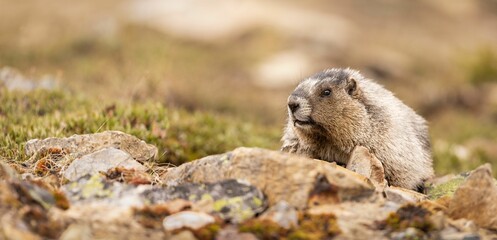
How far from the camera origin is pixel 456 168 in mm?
12203

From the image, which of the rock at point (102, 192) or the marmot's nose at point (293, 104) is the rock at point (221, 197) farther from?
the marmot's nose at point (293, 104)

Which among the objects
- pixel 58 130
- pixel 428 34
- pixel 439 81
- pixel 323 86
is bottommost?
pixel 58 130

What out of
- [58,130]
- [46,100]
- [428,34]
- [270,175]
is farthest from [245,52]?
[270,175]

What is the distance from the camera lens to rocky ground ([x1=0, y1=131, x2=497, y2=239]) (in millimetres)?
4879

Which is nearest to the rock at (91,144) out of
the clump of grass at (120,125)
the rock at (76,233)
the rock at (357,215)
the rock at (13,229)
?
the clump of grass at (120,125)

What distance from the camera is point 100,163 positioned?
622 centimetres

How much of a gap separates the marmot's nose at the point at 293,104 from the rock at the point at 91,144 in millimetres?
1679

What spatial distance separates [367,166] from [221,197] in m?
2.16

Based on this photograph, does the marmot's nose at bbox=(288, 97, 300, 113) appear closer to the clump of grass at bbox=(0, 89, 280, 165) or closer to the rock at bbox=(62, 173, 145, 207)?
the clump of grass at bbox=(0, 89, 280, 165)

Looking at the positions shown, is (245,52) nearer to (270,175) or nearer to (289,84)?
(289,84)

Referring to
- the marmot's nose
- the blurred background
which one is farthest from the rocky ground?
the blurred background

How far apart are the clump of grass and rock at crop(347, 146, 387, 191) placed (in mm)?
2290

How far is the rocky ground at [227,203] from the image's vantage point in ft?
16.0

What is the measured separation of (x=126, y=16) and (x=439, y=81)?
1445 centimetres
